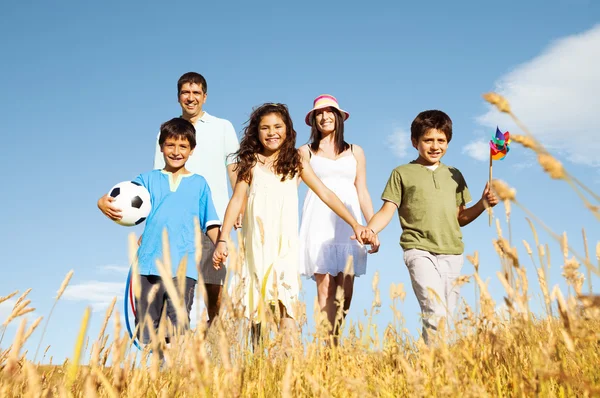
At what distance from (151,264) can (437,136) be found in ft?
8.88

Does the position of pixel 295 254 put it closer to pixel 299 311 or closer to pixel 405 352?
pixel 405 352

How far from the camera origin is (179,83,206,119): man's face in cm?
634

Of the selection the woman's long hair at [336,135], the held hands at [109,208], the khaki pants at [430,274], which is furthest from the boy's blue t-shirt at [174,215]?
the khaki pants at [430,274]

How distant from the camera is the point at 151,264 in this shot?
188 inches

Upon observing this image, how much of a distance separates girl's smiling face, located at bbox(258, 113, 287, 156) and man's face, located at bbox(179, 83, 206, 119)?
159 cm

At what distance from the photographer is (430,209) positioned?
489 cm

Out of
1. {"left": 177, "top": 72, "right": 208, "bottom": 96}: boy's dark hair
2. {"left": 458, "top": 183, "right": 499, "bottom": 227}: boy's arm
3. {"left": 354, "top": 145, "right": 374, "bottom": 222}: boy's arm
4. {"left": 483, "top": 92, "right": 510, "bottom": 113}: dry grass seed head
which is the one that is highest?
{"left": 177, "top": 72, "right": 208, "bottom": 96}: boy's dark hair

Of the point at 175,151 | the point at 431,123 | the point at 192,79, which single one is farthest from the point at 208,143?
the point at 431,123

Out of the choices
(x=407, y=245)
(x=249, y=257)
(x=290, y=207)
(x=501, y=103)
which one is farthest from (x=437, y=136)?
(x=501, y=103)

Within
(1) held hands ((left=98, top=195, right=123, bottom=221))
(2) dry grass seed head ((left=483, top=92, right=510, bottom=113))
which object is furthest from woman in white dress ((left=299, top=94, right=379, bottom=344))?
(2) dry grass seed head ((left=483, top=92, right=510, bottom=113))

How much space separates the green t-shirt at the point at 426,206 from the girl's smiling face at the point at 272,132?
3.39 ft

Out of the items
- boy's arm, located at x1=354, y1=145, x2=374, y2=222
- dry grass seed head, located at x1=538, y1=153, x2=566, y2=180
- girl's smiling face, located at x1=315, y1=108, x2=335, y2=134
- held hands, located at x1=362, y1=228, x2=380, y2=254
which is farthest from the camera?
girl's smiling face, located at x1=315, y1=108, x2=335, y2=134

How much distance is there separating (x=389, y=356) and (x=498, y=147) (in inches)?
119

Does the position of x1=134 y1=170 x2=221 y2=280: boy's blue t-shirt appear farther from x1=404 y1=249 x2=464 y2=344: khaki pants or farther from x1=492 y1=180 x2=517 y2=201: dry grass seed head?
x1=492 y1=180 x2=517 y2=201: dry grass seed head
